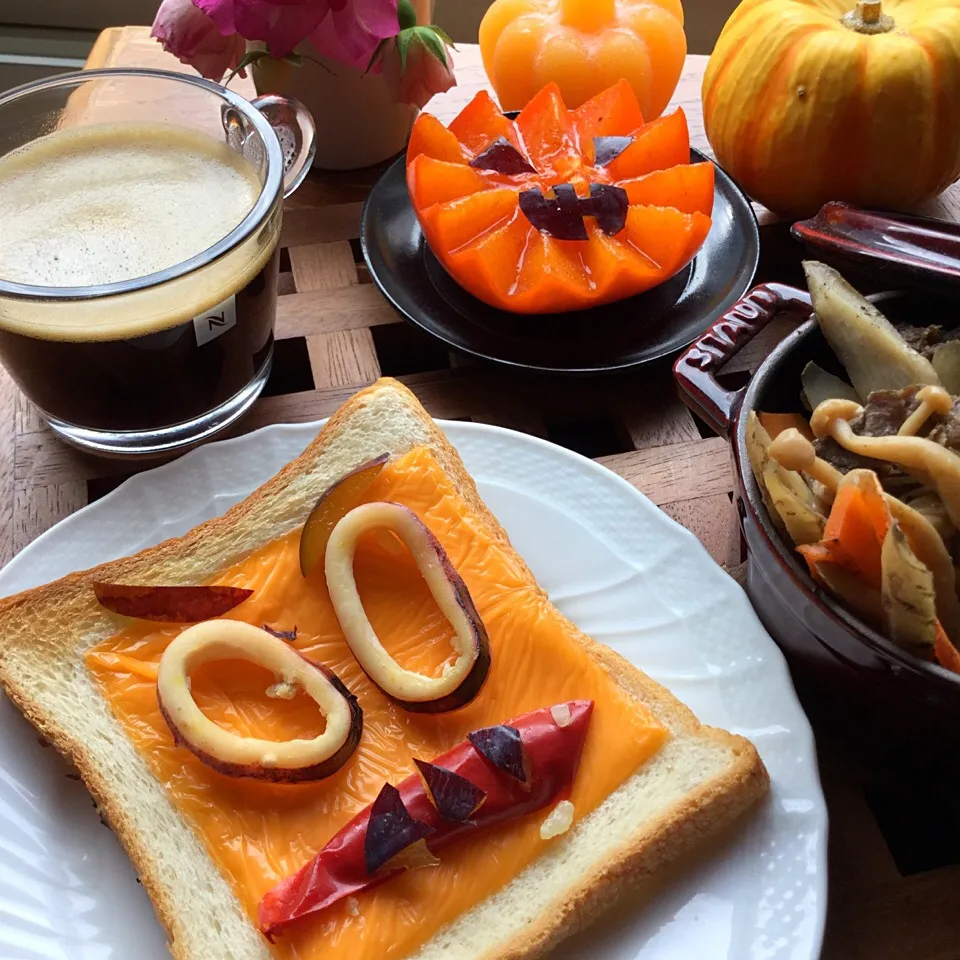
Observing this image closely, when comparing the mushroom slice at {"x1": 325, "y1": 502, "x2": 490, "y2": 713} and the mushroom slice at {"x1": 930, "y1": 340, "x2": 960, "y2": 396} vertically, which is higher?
the mushroom slice at {"x1": 930, "y1": 340, "x2": 960, "y2": 396}

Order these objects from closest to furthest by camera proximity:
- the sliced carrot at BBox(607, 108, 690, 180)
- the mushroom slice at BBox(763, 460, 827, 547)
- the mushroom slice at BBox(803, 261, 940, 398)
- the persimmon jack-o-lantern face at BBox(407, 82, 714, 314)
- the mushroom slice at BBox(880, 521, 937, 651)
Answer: the mushroom slice at BBox(880, 521, 937, 651) → the mushroom slice at BBox(763, 460, 827, 547) → the mushroom slice at BBox(803, 261, 940, 398) → the persimmon jack-o-lantern face at BBox(407, 82, 714, 314) → the sliced carrot at BBox(607, 108, 690, 180)

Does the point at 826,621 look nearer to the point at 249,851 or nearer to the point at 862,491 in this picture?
the point at 862,491

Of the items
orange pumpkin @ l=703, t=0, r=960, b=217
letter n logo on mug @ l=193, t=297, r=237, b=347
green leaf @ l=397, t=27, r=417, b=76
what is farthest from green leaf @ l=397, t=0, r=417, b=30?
letter n logo on mug @ l=193, t=297, r=237, b=347

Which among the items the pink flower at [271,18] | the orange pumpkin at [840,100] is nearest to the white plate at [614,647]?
the pink flower at [271,18]

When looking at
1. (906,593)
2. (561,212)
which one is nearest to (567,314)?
(561,212)

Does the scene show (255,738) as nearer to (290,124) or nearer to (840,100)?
(290,124)

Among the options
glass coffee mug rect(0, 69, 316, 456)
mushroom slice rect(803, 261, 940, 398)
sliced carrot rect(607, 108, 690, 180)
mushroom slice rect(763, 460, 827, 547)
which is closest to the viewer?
mushroom slice rect(763, 460, 827, 547)

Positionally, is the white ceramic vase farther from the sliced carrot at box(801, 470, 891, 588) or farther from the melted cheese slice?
the sliced carrot at box(801, 470, 891, 588)

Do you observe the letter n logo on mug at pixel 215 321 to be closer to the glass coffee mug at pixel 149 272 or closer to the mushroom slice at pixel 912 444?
the glass coffee mug at pixel 149 272
